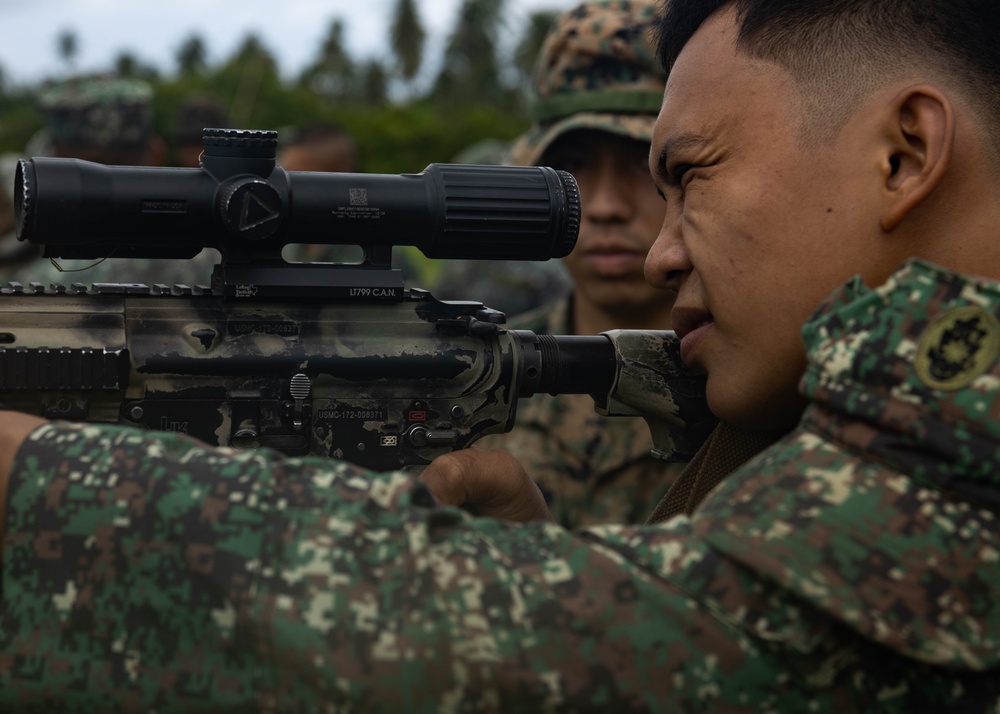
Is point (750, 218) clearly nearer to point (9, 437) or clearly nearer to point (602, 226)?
point (9, 437)

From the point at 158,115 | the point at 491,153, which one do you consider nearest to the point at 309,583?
the point at 491,153

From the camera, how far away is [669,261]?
2.10m

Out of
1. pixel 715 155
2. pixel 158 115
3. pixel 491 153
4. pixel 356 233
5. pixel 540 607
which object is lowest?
pixel 158 115

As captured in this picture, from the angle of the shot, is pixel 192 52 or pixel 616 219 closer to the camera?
pixel 616 219

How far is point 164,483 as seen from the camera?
1619 mm

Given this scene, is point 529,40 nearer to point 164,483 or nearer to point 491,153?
point 491,153

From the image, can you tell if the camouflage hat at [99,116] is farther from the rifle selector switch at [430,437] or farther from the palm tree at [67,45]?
the palm tree at [67,45]

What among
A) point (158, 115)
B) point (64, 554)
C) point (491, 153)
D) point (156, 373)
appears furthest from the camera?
point (158, 115)

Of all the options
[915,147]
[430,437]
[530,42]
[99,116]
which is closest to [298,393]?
[430,437]

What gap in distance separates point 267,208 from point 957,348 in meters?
1.24

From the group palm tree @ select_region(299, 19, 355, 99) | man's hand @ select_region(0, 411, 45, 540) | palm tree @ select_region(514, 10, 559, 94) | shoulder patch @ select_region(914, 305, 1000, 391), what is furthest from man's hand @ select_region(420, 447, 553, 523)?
palm tree @ select_region(299, 19, 355, 99)

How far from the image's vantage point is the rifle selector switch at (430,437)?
2.47 m

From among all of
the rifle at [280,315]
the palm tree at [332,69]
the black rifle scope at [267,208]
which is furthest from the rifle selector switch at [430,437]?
the palm tree at [332,69]

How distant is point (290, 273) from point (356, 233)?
0.47 ft
